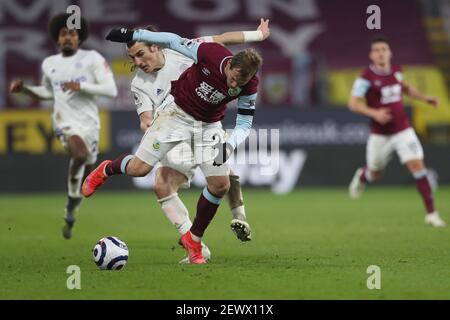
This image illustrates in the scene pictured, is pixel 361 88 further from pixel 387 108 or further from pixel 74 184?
pixel 74 184

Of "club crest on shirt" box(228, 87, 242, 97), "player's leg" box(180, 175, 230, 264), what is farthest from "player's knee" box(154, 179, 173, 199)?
"club crest on shirt" box(228, 87, 242, 97)

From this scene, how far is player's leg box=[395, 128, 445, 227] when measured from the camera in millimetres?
12789

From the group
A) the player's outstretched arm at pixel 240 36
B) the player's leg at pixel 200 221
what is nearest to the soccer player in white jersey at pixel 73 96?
the player's outstretched arm at pixel 240 36

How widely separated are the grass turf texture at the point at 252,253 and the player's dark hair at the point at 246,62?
159 centimetres

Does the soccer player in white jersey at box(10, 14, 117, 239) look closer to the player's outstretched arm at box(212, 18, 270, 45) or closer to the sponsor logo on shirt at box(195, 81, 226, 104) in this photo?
the player's outstretched arm at box(212, 18, 270, 45)

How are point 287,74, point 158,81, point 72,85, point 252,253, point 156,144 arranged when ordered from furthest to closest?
point 287,74 < point 72,85 < point 252,253 < point 158,81 < point 156,144

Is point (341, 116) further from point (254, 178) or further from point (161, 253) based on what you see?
point (161, 253)

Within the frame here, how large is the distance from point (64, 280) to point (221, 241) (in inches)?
139

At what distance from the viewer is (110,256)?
26.6 feet

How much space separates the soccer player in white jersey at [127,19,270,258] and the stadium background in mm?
10105

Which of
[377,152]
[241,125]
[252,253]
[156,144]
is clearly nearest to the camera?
[241,125]

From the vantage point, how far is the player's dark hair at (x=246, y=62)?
7.70 metres

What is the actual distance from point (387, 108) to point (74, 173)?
4452mm

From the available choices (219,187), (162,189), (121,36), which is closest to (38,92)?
(162,189)
